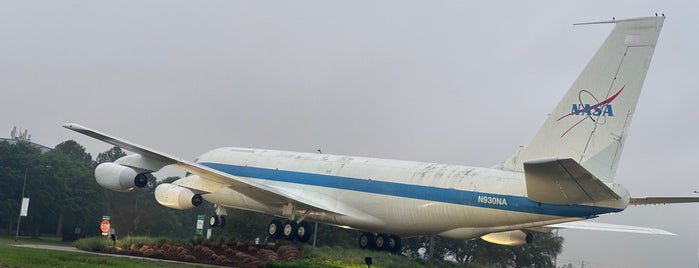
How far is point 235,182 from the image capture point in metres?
32.4

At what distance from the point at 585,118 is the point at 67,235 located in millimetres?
59445

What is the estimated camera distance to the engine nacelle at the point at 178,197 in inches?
1361

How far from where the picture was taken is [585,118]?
26078 mm

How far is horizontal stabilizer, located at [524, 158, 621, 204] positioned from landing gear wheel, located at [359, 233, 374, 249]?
13.4 metres

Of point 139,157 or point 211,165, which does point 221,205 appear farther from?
point 139,157

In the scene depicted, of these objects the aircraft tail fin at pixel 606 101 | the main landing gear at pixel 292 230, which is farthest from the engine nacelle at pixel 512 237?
the main landing gear at pixel 292 230

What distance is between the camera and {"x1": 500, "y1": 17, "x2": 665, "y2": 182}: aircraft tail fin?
82.5ft

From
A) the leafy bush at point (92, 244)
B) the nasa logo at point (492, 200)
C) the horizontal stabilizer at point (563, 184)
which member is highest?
the horizontal stabilizer at point (563, 184)

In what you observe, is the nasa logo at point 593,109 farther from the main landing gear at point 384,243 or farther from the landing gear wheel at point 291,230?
the landing gear wheel at point 291,230

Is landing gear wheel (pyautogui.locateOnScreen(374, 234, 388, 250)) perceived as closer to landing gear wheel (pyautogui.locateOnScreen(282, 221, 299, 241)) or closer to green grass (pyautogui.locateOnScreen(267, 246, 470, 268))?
green grass (pyautogui.locateOnScreen(267, 246, 470, 268))

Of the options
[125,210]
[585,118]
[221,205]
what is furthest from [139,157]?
[125,210]

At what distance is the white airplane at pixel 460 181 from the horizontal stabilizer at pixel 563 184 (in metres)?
0.04

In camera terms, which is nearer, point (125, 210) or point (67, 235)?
point (125, 210)

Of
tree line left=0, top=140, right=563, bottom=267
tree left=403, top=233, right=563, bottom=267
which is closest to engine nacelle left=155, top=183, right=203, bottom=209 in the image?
tree line left=0, top=140, right=563, bottom=267
